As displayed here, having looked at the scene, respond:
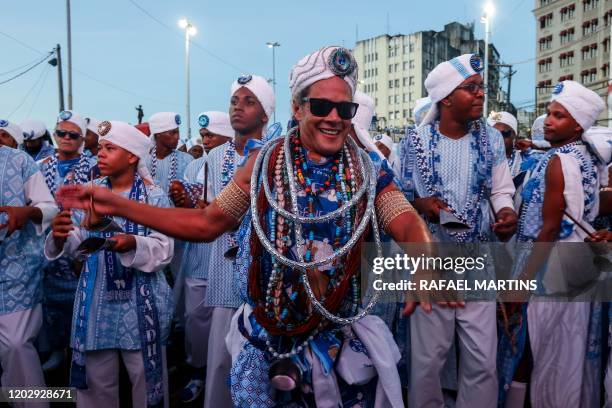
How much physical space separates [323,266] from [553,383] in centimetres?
261

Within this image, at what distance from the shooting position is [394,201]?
252 cm

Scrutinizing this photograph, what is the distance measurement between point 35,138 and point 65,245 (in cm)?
527

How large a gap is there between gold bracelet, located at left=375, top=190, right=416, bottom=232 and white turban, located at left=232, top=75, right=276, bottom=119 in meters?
2.70

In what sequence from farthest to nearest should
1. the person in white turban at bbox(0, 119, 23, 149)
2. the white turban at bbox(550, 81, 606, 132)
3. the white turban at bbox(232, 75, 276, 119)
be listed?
the person in white turban at bbox(0, 119, 23, 149) → the white turban at bbox(232, 75, 276, 119) → the white turban at bbox(550, 81, 606, 132)

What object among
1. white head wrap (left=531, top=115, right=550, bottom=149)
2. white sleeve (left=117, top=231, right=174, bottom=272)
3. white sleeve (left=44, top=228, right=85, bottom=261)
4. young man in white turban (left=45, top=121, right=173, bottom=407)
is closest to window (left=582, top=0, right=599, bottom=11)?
white head wrap (left=531, top=115, right=550, bottom=149)

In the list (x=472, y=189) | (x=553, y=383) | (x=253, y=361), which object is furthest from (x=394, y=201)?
(x=553, y=383)

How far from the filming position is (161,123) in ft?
24.8

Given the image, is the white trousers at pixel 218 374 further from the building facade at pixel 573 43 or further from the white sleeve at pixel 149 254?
the building facade at pixel 573 43

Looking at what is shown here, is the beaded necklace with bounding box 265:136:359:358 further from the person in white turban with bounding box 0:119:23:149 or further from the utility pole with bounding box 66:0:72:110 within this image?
the utility pole with bounding box 66:0:72:110

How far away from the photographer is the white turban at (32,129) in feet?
27.0

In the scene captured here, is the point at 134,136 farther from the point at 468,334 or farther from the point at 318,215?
the point at 468,334

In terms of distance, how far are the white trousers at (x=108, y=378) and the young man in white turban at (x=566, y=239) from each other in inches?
111

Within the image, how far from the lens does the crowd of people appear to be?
250 cm

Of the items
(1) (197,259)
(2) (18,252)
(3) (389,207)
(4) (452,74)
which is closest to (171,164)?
(1) (197,259)
